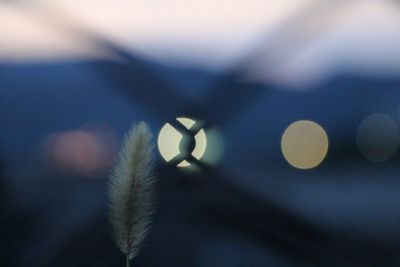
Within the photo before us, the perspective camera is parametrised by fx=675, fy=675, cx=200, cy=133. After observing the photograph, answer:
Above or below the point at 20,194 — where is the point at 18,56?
→ above

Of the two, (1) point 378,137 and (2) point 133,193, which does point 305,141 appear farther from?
(2) point 133,193

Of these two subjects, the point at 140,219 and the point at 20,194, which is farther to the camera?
the point at 20,194

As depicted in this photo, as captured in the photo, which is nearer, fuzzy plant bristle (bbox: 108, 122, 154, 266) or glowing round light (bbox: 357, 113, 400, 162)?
fuzzy plant bristle (bbox: 108, 122, 154, 266)

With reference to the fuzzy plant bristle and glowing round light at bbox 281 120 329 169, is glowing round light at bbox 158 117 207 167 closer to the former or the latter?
glowing round light at bbox 281 120 329 169

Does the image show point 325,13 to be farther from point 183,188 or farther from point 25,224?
point 25,224

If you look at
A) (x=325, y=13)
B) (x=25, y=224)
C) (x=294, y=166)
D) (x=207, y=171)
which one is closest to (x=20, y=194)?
(x=25, y=224)

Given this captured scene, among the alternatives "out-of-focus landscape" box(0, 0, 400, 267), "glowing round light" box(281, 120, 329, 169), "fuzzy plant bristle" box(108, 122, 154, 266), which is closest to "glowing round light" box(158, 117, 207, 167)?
"out-of-focus landscape" box(0, 0, 400, 267)
